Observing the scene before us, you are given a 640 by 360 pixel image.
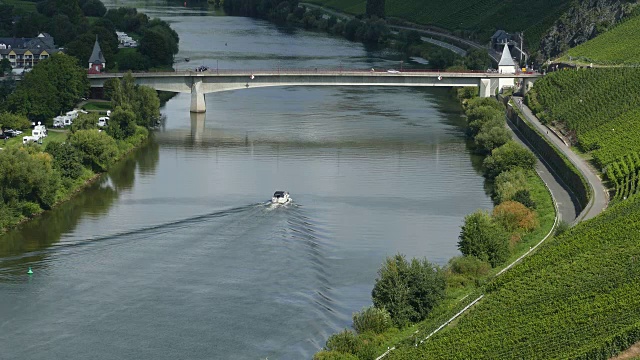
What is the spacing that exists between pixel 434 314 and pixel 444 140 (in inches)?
1355

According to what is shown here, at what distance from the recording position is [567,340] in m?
36.6

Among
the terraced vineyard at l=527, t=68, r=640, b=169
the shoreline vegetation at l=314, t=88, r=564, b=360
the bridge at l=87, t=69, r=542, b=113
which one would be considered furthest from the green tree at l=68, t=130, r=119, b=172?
the terraced vineyard at l=527, t=68, r=640, b=169

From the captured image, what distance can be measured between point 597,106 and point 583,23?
3185 centimetres

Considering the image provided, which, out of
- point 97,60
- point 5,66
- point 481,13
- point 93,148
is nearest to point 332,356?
point 93,148

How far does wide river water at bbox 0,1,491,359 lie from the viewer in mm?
41125

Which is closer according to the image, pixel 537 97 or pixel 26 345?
pixel 26 345

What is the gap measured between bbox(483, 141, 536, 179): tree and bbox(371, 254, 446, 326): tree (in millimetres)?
21530

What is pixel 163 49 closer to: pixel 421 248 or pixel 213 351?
pixel 421 248

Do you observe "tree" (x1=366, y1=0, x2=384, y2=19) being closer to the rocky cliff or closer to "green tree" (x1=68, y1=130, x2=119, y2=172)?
the rocky cliff

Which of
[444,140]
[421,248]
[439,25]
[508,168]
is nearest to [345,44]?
[439,25]

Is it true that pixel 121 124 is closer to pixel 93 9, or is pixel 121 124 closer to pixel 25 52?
pixel 25 52

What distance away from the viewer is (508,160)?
6303cm

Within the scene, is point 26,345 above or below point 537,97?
below

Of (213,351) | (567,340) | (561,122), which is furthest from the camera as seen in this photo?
(561,122)
